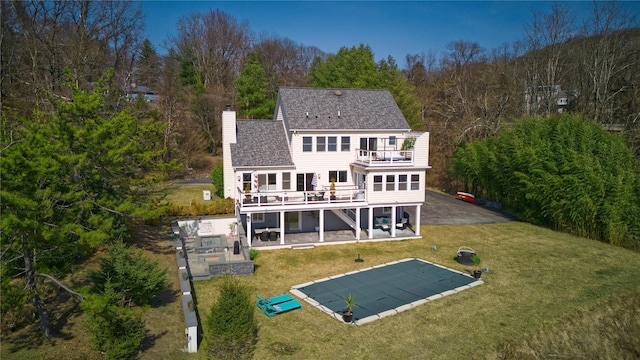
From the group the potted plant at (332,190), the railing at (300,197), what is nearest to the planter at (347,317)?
the railing at (300,197)

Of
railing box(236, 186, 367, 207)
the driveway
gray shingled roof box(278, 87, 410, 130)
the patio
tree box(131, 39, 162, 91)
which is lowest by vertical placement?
the patio

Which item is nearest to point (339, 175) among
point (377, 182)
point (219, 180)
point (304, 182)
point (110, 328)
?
point (304, 182)

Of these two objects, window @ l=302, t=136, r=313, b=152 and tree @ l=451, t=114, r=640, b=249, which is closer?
tree @ l=451, t=114, r=640, b=249

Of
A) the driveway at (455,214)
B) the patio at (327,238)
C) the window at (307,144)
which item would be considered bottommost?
the patio at (327,238)

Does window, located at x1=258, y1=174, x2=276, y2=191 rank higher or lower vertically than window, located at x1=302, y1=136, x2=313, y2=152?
lower

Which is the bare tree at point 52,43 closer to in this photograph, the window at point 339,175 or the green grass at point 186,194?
the green grass at point 186,194

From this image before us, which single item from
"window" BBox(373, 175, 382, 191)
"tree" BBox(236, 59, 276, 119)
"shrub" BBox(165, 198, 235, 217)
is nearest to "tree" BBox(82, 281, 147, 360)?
"window" BBox(373, 175, 382, 191)

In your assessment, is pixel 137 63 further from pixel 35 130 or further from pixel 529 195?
pixel 529 195

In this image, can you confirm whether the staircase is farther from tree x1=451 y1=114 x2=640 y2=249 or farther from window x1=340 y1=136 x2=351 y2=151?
tree x1=451 y1=114 x2=640 y2=249

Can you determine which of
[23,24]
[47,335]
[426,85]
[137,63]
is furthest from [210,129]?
[47,335]
